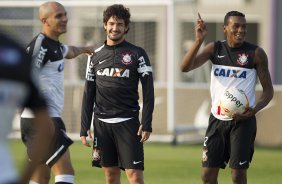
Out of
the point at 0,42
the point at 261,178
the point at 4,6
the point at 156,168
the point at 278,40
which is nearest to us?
the point at 0,42

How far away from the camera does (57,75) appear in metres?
9.63

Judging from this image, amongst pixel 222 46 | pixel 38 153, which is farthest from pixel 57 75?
pixel 38 153

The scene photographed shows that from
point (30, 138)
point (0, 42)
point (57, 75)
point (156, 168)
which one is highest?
point (0, 42)

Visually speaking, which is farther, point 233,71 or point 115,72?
point 233,71

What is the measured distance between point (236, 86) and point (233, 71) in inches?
6.3

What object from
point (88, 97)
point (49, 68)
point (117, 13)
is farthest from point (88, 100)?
point (117, 13)

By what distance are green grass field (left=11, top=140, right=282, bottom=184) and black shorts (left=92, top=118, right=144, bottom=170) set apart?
362 centimetres

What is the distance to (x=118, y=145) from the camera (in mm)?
9562

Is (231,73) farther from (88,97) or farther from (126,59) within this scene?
(88,97)

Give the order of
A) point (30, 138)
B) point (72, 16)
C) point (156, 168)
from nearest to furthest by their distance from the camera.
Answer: point (30, 138)
point (156, 168)
point (72, 16)

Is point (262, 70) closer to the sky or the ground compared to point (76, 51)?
closer to the ground

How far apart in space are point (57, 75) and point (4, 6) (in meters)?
11.6

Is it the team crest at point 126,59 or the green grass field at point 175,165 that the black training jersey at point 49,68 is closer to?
the team crest at point 126,59

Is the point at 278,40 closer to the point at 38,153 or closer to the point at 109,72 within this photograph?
the point at 109,72
